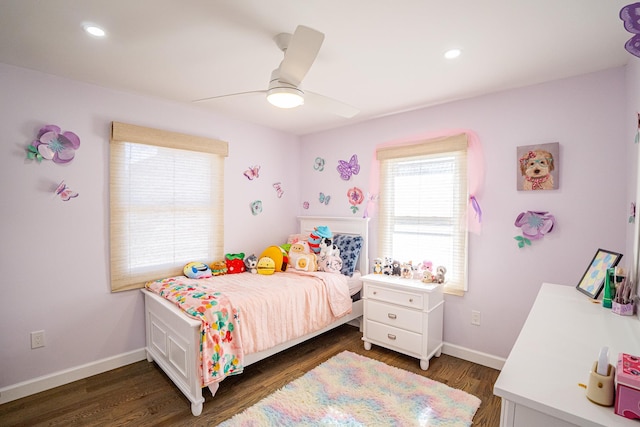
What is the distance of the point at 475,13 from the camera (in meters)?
1.55

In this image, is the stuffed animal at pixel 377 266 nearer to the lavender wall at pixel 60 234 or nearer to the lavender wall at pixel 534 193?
the lavender wall at pixel 534 193

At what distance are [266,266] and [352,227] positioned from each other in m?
1.09

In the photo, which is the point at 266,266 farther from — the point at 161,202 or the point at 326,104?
the point at 326,104

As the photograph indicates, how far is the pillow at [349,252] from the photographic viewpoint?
11.2 ft

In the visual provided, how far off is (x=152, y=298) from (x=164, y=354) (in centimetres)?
47

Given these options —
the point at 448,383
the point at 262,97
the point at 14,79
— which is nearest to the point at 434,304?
the point at 448,383

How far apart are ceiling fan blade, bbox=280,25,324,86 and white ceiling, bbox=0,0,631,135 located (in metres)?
0.20

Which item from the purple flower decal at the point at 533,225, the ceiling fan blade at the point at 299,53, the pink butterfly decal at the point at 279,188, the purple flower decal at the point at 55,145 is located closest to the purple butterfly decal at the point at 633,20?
the ceiling fan blade at the point at 299,53

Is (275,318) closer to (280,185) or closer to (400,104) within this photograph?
(280,185)

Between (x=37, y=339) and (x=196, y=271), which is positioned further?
(x=196, y=271)

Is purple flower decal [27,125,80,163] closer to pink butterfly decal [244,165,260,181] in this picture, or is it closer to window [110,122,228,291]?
window [110,122,228,291]

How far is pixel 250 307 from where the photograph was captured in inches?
91.9

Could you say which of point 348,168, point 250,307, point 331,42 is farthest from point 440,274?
point 331,42

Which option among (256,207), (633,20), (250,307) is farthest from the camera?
(256,207)
